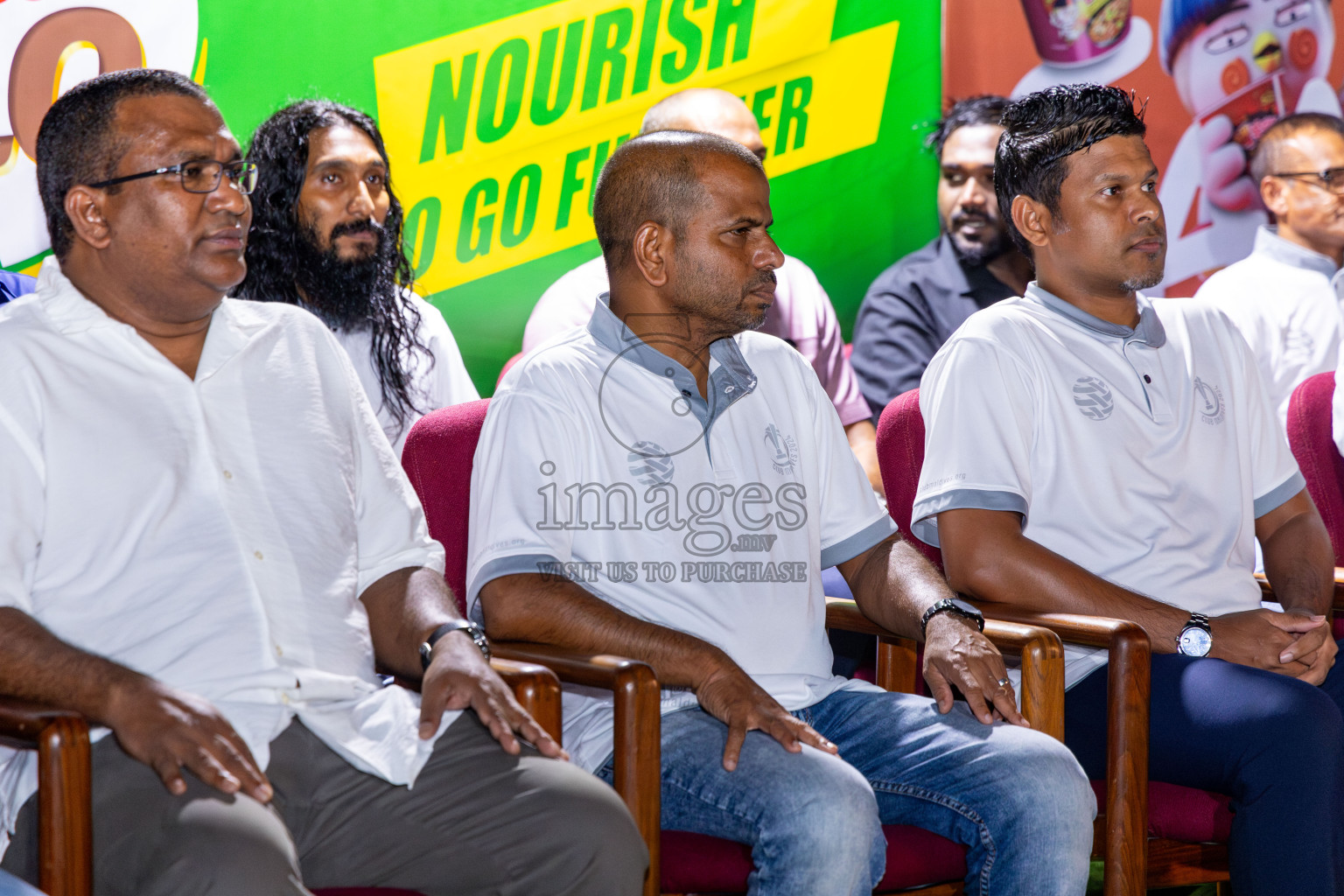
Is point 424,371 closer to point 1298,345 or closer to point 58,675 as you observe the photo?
point 58,675

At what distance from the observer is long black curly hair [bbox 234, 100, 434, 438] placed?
10.5 ft

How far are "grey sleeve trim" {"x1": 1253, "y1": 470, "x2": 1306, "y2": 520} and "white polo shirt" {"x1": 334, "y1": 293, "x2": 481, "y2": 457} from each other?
1729mm

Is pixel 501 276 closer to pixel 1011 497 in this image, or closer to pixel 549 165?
pixel 549 165

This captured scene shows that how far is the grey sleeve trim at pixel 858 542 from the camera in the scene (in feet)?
7.23

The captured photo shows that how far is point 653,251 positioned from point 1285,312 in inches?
106

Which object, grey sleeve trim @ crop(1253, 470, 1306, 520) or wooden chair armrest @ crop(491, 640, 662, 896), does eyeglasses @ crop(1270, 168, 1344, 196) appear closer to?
grey sleeve trim @ crop(1253, 470, 1306, 520)

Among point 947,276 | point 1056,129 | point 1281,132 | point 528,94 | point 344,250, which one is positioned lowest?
point 1056,129

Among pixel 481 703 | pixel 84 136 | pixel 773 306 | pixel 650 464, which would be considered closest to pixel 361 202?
pixel 773 306

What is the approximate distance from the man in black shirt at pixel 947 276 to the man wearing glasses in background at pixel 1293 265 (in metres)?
0.69

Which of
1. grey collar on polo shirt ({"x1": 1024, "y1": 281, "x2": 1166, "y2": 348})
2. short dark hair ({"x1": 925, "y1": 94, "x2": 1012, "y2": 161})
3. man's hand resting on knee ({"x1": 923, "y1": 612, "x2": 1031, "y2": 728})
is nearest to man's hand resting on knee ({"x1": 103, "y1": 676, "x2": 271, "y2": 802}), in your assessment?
man's hand resting on knee ({"x1": 923, "y1": 612, "x2": 1031, "y2": 728})

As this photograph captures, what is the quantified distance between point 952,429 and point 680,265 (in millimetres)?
529

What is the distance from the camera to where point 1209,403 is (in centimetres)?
238

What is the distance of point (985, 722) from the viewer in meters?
1.92

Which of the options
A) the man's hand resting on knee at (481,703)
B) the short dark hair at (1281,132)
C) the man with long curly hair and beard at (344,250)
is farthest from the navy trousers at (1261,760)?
the short dark hair at (1281,132)
